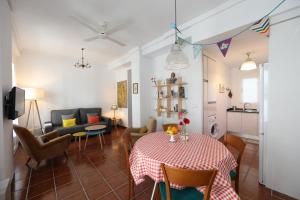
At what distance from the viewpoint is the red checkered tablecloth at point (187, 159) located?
44.5 inches

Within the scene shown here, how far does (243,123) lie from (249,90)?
1.17m

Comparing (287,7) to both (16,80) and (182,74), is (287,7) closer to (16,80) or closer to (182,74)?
(182,74)

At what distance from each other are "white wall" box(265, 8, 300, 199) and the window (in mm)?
3140

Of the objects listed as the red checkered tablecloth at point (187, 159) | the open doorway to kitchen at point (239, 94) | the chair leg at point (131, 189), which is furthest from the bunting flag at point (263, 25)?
the chair leg at point (131, 189)

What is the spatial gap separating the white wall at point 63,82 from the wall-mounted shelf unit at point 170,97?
2.80 meters

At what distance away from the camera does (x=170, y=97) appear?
3561 mm

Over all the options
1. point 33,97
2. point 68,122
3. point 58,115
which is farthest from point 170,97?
point 33,97

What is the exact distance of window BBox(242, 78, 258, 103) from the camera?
4.42m

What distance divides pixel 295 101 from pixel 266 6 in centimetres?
125

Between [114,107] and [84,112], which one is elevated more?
[114,107]

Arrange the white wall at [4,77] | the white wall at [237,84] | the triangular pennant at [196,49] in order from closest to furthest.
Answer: the white wall at [4,77] → the triangular pennant at [196,49] → the white wall at [237,84]

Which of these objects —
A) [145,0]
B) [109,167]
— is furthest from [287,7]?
[109,167]

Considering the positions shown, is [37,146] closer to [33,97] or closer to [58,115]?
[33,97]

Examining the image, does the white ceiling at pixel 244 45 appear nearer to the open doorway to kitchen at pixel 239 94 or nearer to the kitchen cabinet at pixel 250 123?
the open doorway to kitchen at pixel 239 94
